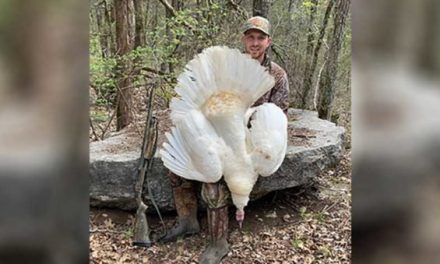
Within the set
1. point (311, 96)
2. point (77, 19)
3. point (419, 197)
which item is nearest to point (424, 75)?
point (419, 197)

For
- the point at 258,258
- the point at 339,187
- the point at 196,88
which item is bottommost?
the point at 258,258

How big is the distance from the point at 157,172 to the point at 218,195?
41 centimetres

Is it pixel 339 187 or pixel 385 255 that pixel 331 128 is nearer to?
pixel 339 187

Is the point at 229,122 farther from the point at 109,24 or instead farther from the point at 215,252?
the point at 109,24

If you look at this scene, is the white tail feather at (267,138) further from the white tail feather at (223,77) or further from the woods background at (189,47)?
the woods background at (189,47)

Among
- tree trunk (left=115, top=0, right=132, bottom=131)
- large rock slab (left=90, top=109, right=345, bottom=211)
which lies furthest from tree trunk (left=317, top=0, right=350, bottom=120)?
tree trunk (left=115, top=0, right=132, bottom=131)

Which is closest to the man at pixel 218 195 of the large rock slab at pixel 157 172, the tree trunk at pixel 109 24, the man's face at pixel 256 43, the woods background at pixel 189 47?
the man's face at pixel 256 43

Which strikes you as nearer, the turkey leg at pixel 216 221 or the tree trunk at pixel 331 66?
the turkey leg at pixel 216 221

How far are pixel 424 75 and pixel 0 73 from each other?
1.52ft

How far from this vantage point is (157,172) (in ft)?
7.84

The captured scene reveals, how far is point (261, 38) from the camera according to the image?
2.19 meters

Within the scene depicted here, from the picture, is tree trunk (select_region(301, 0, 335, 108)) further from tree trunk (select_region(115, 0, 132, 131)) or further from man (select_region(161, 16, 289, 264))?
man (select_region(161, 16, 289, 264))

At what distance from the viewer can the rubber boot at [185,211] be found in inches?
91.5

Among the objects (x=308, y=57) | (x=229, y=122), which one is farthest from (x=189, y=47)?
(x=229, y=122)
